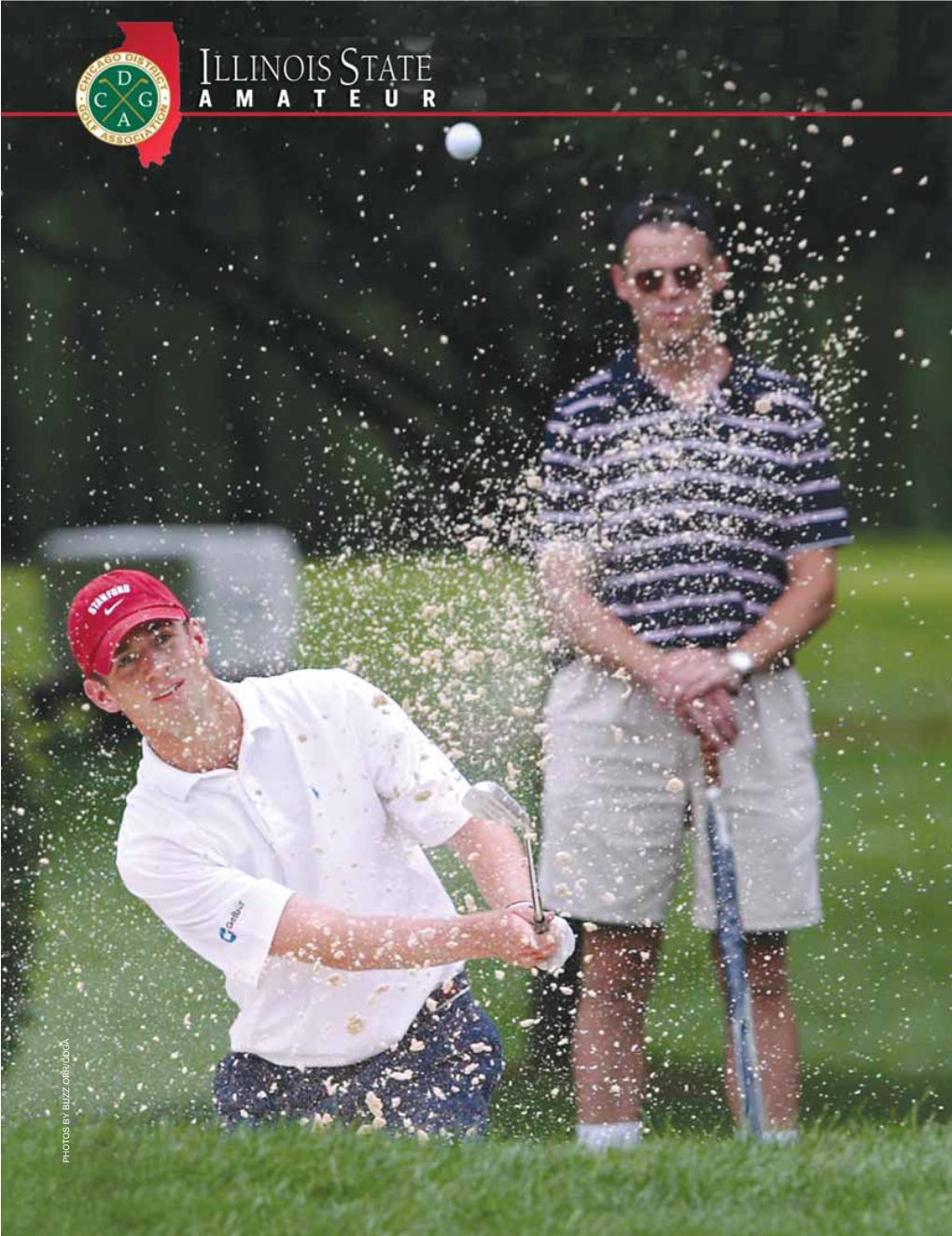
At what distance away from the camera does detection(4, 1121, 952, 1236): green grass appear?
222 centimetres

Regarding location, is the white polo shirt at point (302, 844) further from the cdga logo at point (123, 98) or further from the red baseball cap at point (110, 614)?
the cdga logo at point (123, 98)

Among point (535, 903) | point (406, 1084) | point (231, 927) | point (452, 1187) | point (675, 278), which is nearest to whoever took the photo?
point (452, 1187)

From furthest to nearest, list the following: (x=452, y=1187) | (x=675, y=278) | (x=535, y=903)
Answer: (x=675, y=278)
(x=535, y=903)
(x=452, y=1187)

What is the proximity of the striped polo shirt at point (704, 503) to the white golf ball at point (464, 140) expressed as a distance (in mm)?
475

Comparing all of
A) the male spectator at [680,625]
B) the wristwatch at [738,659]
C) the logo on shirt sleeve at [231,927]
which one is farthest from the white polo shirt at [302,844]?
the wristwatch at [738,659]

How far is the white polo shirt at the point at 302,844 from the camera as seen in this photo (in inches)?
99.6

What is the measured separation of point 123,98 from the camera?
279 cm

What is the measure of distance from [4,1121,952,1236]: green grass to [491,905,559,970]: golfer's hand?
0.93 feet

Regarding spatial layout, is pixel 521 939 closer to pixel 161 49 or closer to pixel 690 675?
pixel 690 675

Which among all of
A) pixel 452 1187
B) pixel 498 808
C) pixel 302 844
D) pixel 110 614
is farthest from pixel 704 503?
pixel 452 1187

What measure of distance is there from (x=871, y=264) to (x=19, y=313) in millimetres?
1450

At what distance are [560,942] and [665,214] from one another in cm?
122

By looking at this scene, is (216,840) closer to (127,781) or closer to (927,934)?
(127,781)

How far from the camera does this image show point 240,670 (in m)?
2.79
